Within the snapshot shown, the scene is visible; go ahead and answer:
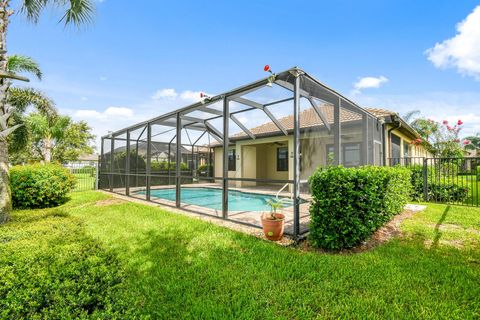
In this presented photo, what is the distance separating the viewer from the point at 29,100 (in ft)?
45.9

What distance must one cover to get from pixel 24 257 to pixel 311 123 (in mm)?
6402

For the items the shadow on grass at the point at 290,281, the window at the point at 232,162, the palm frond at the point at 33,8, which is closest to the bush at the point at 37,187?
the palm frond at the point at 33,8

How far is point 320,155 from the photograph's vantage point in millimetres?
6363

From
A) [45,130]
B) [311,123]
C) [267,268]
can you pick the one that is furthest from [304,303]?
[45,130]

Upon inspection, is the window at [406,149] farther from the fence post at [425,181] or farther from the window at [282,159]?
the window at [282,159]

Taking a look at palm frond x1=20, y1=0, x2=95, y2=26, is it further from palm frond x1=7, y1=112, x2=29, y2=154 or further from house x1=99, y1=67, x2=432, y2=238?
palm frond x1=7, y1=112, x2=29, y2=154

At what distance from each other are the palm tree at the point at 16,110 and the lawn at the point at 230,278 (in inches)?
102

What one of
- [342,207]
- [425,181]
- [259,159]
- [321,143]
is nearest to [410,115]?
[259,159]

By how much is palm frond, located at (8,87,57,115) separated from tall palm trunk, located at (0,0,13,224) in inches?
364

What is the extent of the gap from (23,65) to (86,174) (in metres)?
6.72

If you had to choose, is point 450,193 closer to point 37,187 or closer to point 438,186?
point 438,186

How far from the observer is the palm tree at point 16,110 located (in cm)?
597

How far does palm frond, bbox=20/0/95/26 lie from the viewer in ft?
20.9

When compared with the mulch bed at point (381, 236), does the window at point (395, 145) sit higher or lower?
higher
